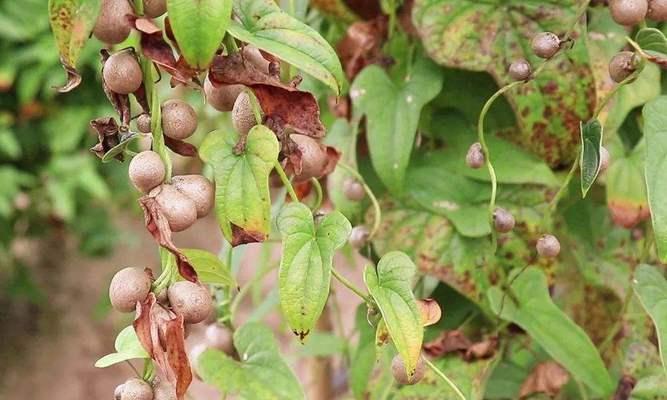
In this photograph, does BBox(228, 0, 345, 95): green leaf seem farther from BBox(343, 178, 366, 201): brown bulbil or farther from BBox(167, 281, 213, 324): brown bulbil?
BBox(343, 178, 366, 201): brown bulbil

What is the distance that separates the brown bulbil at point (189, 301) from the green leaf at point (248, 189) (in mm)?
41

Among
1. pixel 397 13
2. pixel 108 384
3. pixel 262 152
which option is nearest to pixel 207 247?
pixel 108 384

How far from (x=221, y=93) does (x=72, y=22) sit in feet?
0.31

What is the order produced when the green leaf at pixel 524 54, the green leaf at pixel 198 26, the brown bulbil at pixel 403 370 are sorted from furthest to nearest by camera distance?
the green leaf at pixel 524 54
the brown bulbil at pixel 403 370
the green leaf at pixel 198 26

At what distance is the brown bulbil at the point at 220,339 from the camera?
72 centimetres

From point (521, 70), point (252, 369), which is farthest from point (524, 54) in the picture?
point (252, 369)

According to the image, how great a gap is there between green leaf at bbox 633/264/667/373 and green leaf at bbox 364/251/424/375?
167mm

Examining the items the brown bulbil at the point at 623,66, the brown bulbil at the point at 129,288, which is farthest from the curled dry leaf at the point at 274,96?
the brown bulbil at the point at 623,66

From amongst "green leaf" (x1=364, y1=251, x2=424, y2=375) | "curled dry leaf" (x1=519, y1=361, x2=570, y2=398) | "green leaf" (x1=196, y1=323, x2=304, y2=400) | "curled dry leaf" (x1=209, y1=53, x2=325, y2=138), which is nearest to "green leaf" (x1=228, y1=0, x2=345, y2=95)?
"curled dry leaf" (x1=209, y1=53, x2=325, y2=138)

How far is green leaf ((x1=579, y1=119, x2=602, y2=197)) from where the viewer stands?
58cm

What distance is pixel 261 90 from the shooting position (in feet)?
1.69

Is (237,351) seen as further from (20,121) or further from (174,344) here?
(20,121)

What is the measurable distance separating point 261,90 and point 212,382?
245 mm

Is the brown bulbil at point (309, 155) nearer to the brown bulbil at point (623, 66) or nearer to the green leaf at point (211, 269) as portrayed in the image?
the green leaf at point (211, 269)
